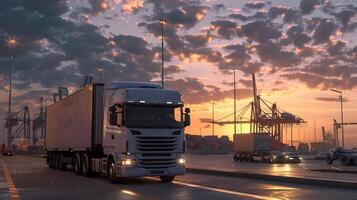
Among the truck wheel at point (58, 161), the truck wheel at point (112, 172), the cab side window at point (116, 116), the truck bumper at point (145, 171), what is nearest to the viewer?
the truck bumper at point (145, 171)

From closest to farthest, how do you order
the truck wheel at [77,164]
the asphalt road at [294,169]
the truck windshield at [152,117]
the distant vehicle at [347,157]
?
1. the truck windshield at [152,117]
2. the asphalt road at [294,169]
3. the truck wheel at [77,164]
4. the distant vehicle at [347,157]

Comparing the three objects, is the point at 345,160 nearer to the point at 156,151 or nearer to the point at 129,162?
the point at 156,151

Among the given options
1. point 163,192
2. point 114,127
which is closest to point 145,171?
point 114,127

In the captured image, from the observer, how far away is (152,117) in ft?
73.5

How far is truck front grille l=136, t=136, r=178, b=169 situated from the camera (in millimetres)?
21953

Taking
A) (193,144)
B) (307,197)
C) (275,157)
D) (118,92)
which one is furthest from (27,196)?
(193,144)

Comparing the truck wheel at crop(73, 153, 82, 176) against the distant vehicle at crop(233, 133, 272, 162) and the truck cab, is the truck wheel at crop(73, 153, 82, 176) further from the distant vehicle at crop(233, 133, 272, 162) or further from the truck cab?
the distant vehicle at crop(233, 133, 272, 162)

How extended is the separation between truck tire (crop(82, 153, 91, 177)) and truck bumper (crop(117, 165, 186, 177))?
5.31m

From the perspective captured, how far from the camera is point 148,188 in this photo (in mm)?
20766

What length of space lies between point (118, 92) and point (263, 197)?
27.7ft

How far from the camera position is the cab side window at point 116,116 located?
2235 centimetres

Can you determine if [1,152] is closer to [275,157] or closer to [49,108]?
[275,157]

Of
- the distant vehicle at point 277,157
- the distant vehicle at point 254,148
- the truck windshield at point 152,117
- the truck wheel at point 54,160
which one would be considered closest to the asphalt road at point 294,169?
the truck windshield at point 152,117

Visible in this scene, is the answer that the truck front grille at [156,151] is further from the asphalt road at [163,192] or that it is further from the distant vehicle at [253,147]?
the distant vehicle at [253,147]
